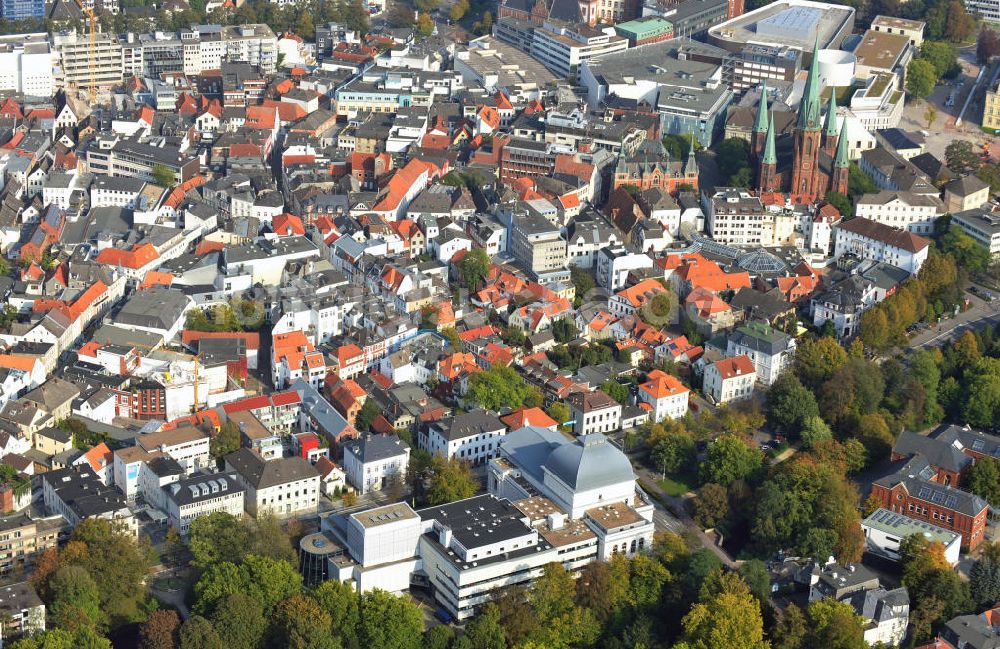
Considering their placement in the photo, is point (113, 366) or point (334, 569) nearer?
point (334, 569)

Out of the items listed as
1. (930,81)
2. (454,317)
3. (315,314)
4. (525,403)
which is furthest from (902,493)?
(930,81)

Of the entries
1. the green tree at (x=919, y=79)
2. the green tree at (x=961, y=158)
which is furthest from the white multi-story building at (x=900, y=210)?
the green tree at (x=919, y=79)

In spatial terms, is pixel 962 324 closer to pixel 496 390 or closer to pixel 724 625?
pixel 496 390

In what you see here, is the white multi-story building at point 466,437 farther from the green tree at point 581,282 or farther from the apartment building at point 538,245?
the apartment building at point 538,245

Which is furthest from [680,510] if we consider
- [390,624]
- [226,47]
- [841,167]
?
[226,47]

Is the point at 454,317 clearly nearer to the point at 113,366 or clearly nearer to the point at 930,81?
the point at 113,366

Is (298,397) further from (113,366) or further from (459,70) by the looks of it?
(459,70)

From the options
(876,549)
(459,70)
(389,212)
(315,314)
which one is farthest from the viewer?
(459,70)

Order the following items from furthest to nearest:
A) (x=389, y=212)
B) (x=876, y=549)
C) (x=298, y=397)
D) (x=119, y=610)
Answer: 1. (x=389, y=212)
2. (x=298, y=397)
3. (x=876, y=549)
4. (x=119, y=610)

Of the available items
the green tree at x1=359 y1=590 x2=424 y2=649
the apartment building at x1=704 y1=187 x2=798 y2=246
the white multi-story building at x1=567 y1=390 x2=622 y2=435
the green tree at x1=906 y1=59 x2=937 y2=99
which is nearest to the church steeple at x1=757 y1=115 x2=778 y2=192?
the apartment building at x1=704 y1=187 x2=798 y2=246
